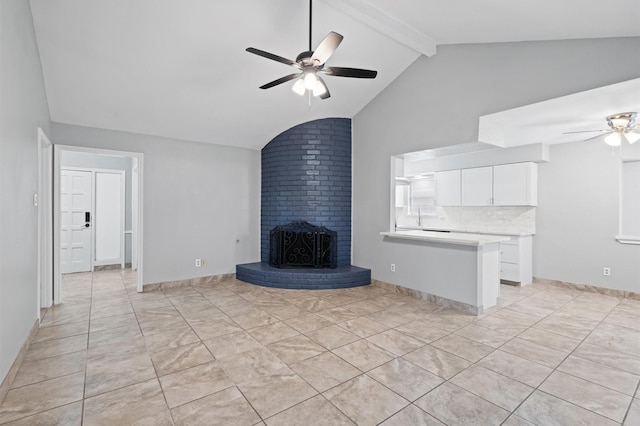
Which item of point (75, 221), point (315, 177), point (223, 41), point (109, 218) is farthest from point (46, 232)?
point (315, 177)

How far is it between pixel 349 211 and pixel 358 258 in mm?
841

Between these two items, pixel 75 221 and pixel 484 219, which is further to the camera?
pixel 484 219

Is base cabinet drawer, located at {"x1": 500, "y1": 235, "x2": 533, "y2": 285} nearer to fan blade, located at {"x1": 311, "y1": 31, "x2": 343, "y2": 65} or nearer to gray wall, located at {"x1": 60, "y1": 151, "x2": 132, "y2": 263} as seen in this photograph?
fan blade, located at {"x1": 311, "y1": 31, "x2": 343, "y2": 65}

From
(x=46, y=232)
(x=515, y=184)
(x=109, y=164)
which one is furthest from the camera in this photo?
(x=109, y=164)

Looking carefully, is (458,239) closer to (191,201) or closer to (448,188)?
(448,188)

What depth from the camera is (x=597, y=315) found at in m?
3.64

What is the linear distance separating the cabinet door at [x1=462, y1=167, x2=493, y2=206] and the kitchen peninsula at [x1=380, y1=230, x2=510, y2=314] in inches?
72.6

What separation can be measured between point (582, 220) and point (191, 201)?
6.27 m

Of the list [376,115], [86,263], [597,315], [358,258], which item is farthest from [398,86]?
[86,263]

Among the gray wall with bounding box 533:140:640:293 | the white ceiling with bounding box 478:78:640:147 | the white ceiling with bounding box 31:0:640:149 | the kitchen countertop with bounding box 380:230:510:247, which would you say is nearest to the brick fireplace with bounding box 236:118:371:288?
the white ceiling with bounding box 31:0:640:149

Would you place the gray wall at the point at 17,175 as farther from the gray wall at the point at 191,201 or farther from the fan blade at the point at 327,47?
the fan blade at the point at 327,47

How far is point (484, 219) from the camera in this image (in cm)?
598

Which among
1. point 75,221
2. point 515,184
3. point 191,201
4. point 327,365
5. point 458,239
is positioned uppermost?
point 515,184

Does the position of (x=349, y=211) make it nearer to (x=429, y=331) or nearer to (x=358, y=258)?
(x=358, y=258)
